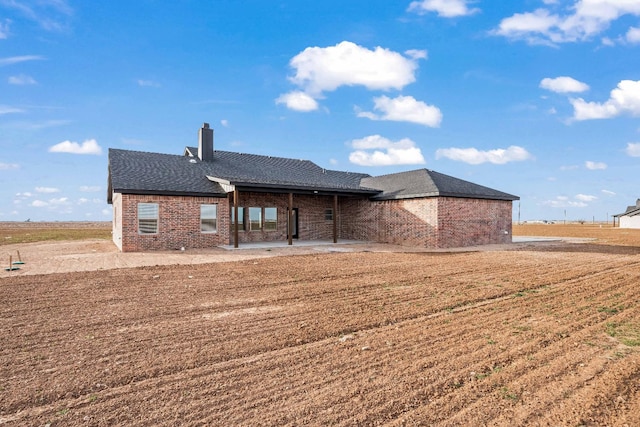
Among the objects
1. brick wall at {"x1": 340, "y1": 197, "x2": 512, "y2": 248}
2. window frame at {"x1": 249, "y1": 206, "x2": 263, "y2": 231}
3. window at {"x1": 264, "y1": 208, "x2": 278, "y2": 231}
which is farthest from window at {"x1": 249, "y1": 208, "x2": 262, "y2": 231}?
brick wall at {"x1": 340, "y1": 197, "x2": 512, "y2": 248}

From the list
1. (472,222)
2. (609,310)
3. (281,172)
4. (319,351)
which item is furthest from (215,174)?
(609,310)

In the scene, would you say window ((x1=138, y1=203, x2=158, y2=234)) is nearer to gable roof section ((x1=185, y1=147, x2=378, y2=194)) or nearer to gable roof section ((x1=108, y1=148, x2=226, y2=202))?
gable roof section ((x1=108, y1=148, x2=226, y2=202))

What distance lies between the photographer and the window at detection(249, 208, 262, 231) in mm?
18641

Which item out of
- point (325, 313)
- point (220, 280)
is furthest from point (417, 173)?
point (325, 313)

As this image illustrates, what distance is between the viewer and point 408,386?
3.44m

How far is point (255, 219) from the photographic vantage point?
61.6ft

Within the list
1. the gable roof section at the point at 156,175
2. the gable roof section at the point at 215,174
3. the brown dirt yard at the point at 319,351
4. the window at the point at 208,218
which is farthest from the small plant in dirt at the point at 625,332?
the window at the point at 208,218

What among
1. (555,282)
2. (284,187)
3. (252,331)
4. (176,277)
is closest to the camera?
(252,331)

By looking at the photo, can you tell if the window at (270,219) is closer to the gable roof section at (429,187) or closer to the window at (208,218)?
the window at (208,218)

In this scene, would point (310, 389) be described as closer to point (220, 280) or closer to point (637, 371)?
point (637, 371)

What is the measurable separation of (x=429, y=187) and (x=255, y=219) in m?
8.62

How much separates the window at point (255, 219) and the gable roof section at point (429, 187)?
6078mm

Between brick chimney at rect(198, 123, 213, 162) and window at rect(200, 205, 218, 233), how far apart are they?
529 centimetres

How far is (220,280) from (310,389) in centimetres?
584
